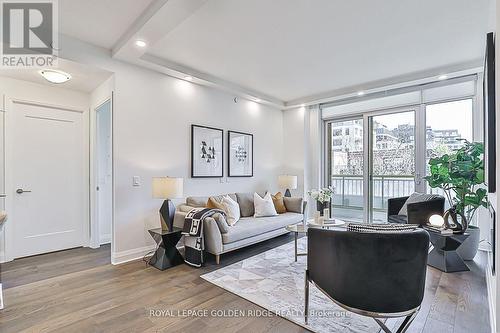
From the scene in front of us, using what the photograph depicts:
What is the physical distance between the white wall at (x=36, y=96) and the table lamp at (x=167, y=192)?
1.71 m

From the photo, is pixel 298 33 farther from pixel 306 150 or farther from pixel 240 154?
pixel 306 150

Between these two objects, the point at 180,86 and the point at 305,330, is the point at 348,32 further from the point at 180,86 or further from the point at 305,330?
the point at 305,330

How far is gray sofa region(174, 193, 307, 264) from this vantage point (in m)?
3.29

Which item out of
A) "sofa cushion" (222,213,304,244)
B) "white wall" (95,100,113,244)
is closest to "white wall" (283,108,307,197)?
"sofa cushion" (222,213,304,244)

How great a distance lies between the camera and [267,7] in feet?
8.22

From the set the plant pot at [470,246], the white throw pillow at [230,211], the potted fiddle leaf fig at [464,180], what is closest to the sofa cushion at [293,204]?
the white throw pillow at [230,211]

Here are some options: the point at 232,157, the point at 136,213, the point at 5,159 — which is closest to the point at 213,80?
the point at 232,157

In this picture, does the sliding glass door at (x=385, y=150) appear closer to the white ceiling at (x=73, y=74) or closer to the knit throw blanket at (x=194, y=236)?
the knit throw blanket at (x=194, y=236)

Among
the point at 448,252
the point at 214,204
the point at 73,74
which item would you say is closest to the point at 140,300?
the point at 214,204

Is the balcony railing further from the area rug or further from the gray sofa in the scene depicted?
the area rug

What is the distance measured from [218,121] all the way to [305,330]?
362 centimetres

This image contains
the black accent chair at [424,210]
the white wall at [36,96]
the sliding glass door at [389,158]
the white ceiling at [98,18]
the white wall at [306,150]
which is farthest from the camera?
the white wall at [306,150]

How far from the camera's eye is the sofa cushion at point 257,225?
345 centimetres

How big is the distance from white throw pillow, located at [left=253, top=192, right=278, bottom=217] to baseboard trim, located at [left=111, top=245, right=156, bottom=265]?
178 cm
